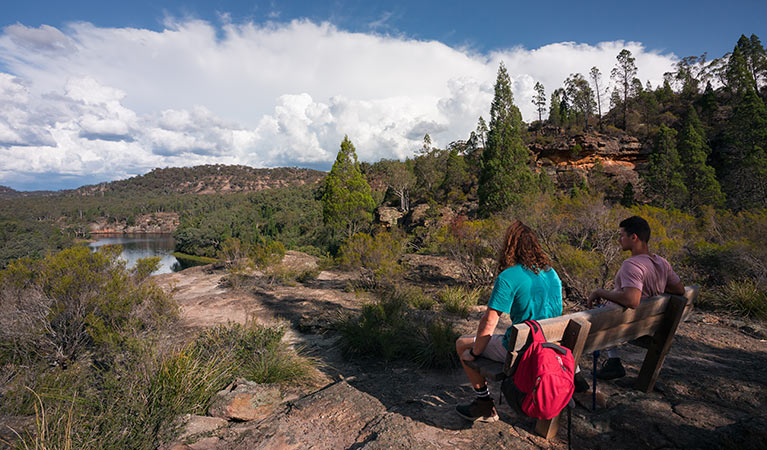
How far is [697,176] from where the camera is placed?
24.4 meters

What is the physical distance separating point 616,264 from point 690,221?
4.96m

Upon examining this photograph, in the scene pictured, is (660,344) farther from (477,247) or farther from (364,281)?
(364,281)

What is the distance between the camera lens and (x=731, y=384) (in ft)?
10.6

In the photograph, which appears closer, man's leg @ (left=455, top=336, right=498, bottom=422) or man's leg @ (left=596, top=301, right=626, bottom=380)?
man's leg @ (left=455, top=336, right=498, bottom=422)

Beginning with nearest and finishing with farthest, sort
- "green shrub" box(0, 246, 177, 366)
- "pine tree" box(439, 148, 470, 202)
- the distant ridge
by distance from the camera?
"green shrub" box(0, 246, 177, 366) → "pine tree" box(439, 148, 470, 202) → the distant ridge

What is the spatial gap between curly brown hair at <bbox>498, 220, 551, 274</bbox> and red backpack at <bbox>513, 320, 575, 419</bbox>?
530mm

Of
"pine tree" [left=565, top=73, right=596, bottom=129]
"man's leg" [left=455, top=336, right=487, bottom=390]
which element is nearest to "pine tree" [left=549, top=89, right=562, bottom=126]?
"pine tree" [left=565, top=73, right=596, bottom=129]

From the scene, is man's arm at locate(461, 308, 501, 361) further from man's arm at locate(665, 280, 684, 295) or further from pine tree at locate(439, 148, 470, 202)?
pine tree at locate(439, 148, 470, 202)

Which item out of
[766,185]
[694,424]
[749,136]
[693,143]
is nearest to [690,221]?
[694,424]

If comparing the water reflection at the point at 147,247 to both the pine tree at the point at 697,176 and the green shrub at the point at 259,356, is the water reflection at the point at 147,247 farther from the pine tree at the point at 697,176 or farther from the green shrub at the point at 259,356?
the pine tree at the point at 697,176

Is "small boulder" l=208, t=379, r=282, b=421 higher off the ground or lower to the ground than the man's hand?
lower

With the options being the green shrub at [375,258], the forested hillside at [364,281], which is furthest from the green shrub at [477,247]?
the green shrub at [375,258]

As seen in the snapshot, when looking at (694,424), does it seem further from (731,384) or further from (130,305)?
(130,305)

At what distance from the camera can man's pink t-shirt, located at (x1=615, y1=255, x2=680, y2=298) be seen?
105 inches
